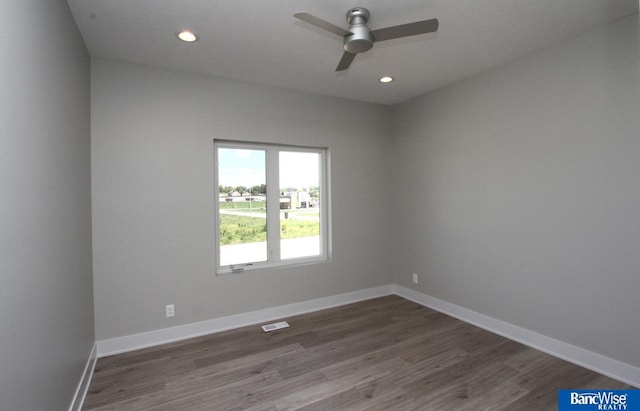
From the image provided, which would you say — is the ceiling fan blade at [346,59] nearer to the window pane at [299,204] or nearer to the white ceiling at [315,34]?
the white ceiling at [315,34]

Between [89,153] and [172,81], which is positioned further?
[172,81]

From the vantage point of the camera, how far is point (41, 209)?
60.1 inches

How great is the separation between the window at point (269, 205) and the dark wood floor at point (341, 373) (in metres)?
0.88

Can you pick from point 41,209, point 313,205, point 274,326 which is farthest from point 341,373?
point 41,209

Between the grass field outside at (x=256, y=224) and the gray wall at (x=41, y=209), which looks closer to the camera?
the gray wall at (x=41, y=209)

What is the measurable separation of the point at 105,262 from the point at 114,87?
5.21 ft

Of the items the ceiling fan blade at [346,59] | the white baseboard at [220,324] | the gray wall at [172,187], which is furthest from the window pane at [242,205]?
the ceiling fan blade at [346,59]

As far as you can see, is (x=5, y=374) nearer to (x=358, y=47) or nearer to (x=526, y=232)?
(x=358, y=47)

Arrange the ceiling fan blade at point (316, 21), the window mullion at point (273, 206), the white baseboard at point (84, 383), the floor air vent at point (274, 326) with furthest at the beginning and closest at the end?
1. the window mullion at point (273, 206)
2. the floor air vent at point (274, 326)
3. the white baseboard at point (84, 383)
4. the ceiling fan blade at point (316, 21)

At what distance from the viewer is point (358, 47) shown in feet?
6.89

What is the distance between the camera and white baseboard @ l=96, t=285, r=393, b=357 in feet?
9.33

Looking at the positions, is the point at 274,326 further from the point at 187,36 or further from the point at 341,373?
the point at 187,36

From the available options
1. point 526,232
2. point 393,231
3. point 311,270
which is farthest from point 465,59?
point 311,270

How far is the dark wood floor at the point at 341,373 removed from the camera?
83.4 inches
